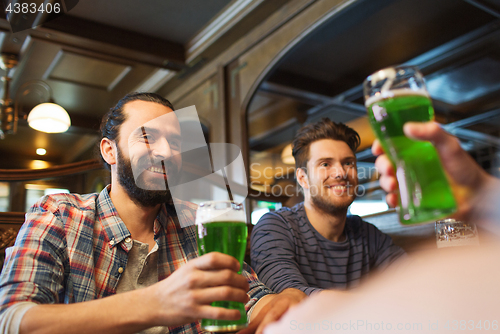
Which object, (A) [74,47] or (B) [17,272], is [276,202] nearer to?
(B) [17,272]

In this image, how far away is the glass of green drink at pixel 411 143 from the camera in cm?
64

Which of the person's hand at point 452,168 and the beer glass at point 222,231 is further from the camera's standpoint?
the beer glass at point 222,231

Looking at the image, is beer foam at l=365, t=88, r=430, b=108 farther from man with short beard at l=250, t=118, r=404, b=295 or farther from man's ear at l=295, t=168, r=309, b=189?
man's ear at l=295, t=168, r=309, b=189

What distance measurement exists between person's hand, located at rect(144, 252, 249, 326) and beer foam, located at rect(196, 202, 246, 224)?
0.34ft

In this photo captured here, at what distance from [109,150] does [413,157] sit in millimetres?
1218

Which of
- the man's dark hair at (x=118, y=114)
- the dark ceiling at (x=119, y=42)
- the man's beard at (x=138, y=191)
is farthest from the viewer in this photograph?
the dark ceiling at (x=119, y=42)

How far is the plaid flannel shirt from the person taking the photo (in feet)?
3.05

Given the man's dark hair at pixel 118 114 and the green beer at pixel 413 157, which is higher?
the man's dark hair at pixel 118 114

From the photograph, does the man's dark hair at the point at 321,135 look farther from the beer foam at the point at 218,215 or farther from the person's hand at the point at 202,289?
the person's hand at the point at 202,289

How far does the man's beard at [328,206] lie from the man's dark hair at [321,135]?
25cm

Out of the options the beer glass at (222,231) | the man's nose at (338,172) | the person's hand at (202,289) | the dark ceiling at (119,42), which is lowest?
the person's hand at (202,289)

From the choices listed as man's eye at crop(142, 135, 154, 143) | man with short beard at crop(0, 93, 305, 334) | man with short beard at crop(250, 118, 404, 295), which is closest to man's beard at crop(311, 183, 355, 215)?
man with short beard at crop(250, 118, 404, 295)

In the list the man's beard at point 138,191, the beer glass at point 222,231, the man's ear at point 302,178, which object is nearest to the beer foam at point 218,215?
the beer glass at point 222,231

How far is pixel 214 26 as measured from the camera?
413 centimetres
